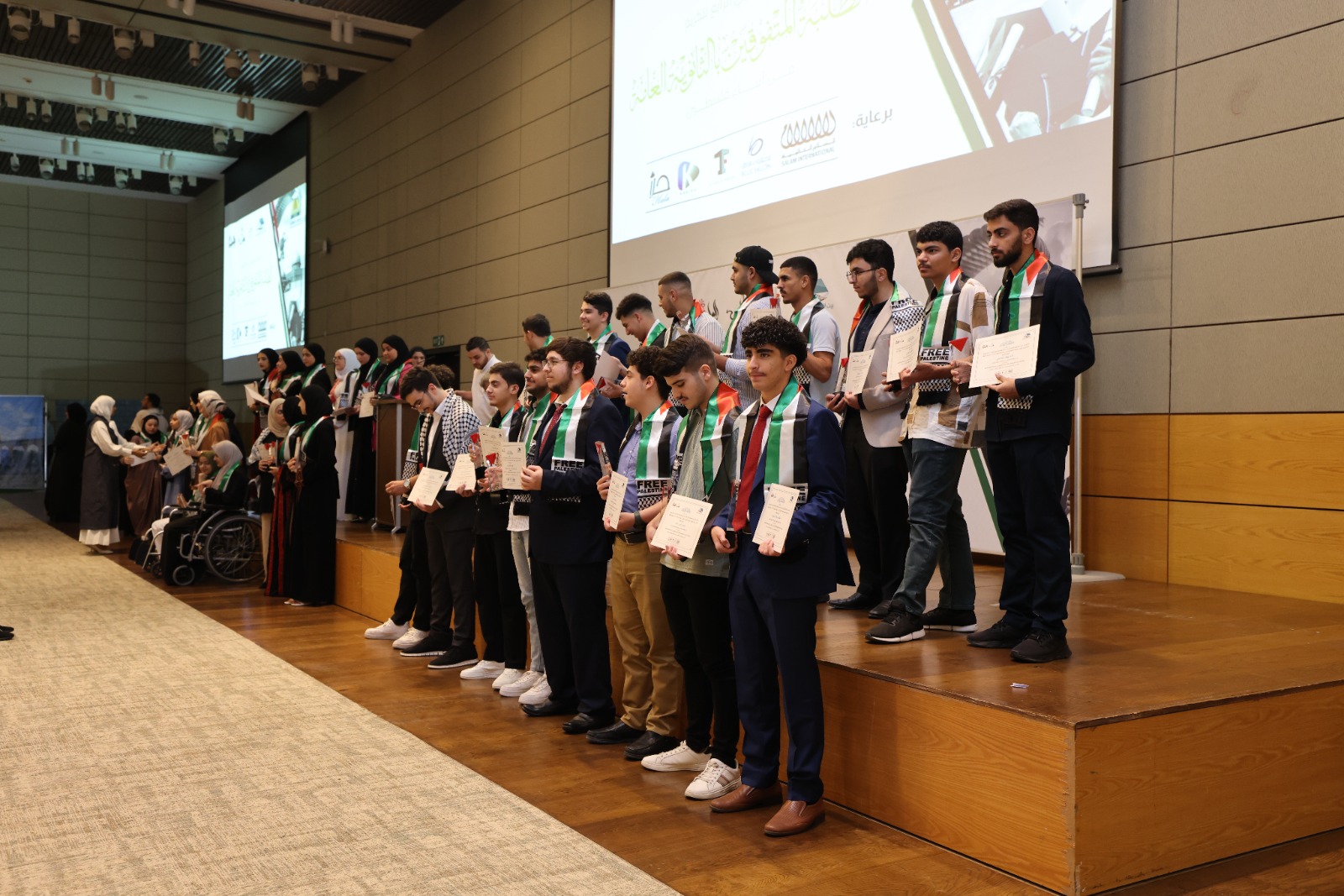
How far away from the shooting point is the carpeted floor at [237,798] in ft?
8.65

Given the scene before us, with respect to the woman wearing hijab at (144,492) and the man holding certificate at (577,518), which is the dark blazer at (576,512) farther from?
the woman wearing hijab at (144,492)

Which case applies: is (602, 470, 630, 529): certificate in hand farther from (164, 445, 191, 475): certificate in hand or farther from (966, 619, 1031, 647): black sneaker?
(164, 445, 191, 475): certificate in hand

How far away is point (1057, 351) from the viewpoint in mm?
3197

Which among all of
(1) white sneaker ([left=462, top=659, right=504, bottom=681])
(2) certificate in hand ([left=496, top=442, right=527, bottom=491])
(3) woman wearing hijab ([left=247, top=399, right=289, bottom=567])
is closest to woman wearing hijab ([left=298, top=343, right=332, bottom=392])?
(3) woman wearing hijab ([left=247, top=399, right=289, bottom=567])

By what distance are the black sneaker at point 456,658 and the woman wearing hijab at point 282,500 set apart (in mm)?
2399

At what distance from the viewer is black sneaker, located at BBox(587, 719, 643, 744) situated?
3.91m

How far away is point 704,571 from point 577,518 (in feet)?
2.93

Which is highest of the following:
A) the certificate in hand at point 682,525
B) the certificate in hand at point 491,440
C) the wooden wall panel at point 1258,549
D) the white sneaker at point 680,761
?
the certificate in hand at point 491,440

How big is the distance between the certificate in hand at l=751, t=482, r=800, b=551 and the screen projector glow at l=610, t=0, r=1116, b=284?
114 inches

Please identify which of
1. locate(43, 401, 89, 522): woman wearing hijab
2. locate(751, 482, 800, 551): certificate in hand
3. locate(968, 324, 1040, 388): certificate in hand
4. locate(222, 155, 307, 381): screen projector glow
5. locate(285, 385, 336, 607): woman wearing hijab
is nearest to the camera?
locate(751, 482, 800, 551): certificate in hand

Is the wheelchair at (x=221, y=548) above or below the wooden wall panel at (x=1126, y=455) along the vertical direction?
below

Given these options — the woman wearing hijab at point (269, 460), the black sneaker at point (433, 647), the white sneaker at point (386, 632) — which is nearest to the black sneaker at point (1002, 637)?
the black sneaker at point (433, 647)

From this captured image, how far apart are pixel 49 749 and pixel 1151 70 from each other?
5.26 metres

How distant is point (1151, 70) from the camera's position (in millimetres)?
4891
